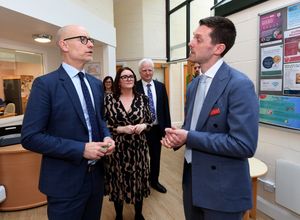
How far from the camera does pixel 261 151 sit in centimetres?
258

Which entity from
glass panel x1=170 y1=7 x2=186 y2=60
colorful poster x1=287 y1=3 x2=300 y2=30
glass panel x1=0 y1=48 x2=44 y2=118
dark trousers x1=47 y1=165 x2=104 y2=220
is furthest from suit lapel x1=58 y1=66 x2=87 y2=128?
glass panel x1=170 y1=7 x2=186 y2=60

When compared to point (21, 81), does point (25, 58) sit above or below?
above

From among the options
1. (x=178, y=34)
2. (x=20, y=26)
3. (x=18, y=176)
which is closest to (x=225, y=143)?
(x=18, y=176)

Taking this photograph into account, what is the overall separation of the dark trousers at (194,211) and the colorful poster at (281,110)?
1.41 meters

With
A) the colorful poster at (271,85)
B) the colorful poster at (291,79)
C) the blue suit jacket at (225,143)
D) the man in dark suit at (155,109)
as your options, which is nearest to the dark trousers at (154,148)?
the man in dark suit at (155,109)

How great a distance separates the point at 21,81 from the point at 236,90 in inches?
152

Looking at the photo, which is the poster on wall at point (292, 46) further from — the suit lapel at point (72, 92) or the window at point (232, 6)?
the suit lapel at point (72, 92)

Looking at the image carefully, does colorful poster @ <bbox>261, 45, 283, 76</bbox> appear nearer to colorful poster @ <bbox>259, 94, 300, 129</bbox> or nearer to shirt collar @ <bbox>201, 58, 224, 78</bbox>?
colorful poster @ <bbox>259, 94, 300, 129</bbox>

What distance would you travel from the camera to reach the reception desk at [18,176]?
2619mm

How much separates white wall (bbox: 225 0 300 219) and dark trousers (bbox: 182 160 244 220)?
1.43m

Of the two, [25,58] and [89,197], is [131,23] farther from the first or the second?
[89,197]

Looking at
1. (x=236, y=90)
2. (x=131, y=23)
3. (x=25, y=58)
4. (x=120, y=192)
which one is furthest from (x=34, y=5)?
(x=131, y=23)

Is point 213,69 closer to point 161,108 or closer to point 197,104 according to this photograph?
point 197,104

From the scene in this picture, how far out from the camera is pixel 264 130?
8.33 ft
